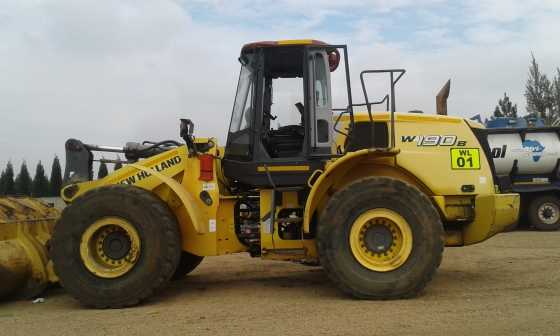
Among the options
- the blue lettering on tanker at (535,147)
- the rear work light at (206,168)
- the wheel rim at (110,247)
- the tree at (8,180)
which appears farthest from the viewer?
the tree at (8,180)

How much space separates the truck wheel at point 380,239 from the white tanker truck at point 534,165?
10501 millimetres

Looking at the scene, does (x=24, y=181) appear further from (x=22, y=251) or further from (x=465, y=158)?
(x=465, y=158)

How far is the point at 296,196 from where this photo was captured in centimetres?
678

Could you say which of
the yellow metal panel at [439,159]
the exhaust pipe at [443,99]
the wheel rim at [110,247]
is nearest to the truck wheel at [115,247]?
the wheel rim at [110,247]

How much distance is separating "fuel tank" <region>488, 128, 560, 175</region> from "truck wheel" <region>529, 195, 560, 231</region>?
79cm

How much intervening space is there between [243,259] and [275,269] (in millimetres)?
1423

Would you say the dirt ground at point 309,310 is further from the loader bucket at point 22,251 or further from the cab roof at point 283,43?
the cab roof at point 283,43

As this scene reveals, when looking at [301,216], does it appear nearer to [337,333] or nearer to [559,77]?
[337,333]

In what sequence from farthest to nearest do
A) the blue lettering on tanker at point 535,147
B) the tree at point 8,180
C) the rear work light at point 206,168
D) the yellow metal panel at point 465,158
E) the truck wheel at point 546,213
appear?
Answer: the tree at point 8,180 < the truck wheel at point 546,213 < the blue lettering on tanker at point 535,147 < the rear work light at point 206,168 < the yellow metal panel at point 465,158

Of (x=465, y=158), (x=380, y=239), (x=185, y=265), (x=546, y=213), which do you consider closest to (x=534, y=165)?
(x=546, y=213)

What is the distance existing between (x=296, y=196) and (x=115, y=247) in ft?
7.18

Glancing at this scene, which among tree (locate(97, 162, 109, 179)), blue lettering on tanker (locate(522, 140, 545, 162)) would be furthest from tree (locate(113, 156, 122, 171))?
blue lettering on tanker (locate(522, 140, 545, 162))

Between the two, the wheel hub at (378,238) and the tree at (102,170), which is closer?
the wheel hub at (378,238)

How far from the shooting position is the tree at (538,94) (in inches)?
1097
